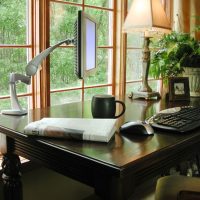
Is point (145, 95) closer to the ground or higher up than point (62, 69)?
closer to the ground

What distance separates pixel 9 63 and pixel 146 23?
87 cm

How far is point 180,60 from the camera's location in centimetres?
220

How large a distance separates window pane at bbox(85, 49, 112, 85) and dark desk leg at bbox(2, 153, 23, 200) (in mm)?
1383

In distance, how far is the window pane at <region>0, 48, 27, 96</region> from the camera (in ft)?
6.66

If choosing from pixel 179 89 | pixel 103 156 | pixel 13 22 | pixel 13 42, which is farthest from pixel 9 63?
pixel 103 156

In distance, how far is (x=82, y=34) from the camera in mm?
1256

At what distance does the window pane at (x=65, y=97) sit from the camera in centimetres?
237

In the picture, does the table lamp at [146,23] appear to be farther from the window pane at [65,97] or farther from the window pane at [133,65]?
the window pane at [133,65]

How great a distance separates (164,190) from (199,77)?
99cm

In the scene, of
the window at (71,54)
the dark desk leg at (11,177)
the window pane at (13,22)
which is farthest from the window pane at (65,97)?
the dark desk leg at (11,177)

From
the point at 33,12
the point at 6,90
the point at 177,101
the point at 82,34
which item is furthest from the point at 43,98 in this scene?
the point at 82,34

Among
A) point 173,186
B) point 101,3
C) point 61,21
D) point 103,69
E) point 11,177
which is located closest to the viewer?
point 11,177

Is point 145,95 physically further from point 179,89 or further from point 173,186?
point 173,186

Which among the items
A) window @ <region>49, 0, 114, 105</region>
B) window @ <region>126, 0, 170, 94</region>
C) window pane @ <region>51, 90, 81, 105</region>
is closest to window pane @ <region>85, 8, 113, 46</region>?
window @ <region>49, 0, 114, 105</region>
